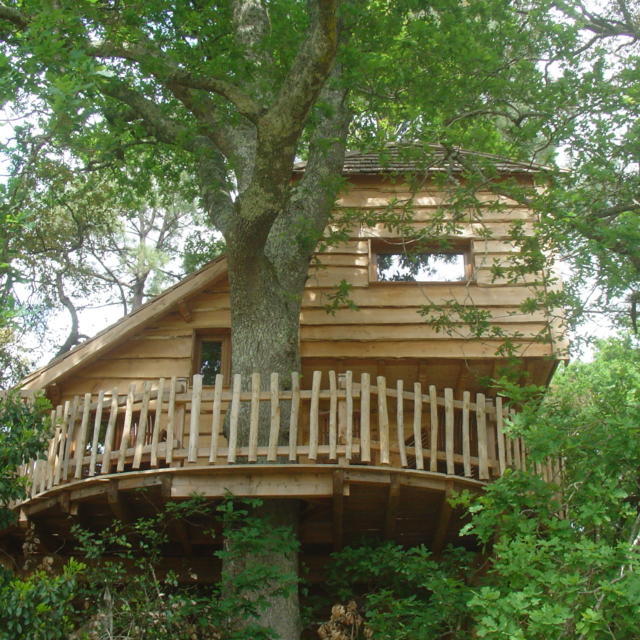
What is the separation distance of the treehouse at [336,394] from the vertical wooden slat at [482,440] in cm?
2

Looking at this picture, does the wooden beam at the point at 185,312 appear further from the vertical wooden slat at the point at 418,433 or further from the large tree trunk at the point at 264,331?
the vertical wooden slat at the point at 418,433

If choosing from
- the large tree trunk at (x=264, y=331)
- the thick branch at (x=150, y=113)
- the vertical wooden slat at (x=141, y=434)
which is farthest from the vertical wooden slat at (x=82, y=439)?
the thick branch at (x=150, y=113)

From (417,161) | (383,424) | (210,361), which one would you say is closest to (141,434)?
(383,424)

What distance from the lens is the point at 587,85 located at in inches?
456

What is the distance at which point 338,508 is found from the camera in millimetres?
9984

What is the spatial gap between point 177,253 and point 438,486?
583 inches

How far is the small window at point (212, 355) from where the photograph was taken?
43.6 ft

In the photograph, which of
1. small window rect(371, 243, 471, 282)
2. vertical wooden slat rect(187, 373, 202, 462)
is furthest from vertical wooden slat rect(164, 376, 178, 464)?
small window rect(371, 243, 471, 282)

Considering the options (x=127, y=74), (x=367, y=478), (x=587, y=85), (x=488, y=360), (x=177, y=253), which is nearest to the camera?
(x=367, y=478)

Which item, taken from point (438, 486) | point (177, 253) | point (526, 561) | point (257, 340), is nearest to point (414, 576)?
point (438, 486)

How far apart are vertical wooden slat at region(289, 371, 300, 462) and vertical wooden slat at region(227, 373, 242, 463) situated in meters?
0.61

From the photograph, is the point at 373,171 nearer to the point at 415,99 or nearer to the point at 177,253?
the point at 415,99

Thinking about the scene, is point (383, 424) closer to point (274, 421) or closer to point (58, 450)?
point (274, 421)

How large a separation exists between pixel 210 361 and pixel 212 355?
0.10 meters
